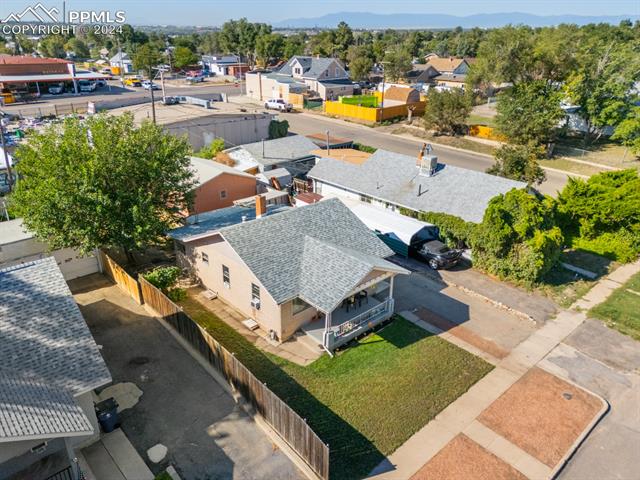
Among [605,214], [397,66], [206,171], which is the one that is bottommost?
[605,214]

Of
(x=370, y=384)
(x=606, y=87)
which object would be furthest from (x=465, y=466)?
(x=606, y=87)

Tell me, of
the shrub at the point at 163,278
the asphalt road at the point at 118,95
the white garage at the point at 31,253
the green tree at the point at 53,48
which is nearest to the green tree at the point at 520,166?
the shrub at the point at 163,278

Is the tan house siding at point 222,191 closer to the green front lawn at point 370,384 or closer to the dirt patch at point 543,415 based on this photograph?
the green front lawn at point 370,384

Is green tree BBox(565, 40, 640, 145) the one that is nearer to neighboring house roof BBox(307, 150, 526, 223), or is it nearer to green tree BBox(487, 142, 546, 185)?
green tree BBox(487, 142, 546, 185)

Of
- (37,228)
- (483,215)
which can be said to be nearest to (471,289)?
(483,215)

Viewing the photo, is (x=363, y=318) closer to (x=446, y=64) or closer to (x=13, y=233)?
(x=13, y=233)
